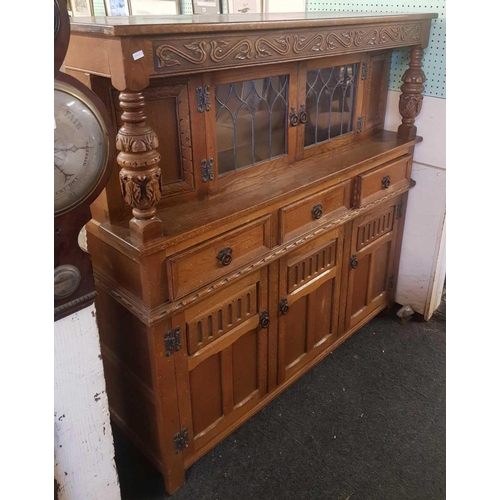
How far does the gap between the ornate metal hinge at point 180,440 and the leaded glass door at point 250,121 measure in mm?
901

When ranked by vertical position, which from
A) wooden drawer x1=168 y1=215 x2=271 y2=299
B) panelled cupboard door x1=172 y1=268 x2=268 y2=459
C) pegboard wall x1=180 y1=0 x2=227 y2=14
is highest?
pegboard wall x1=180 y1=0 x2=227 y2=14

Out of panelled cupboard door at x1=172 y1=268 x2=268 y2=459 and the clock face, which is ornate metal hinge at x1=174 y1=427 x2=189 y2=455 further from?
the clock face

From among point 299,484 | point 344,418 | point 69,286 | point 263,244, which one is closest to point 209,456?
point 299,484

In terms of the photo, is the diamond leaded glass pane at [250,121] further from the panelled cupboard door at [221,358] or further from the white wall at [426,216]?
the white wall at [426,216]

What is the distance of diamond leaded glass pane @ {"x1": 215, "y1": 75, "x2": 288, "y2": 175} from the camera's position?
1.70 m

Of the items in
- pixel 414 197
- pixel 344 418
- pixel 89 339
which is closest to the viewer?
pixel 89 339

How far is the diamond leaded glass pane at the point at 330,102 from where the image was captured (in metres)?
2.02

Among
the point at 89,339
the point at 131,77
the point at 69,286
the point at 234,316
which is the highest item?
the point at 131,77

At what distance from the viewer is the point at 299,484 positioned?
74.0 inches

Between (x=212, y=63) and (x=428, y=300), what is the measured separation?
195 centimetres

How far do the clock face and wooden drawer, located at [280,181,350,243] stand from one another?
826mm

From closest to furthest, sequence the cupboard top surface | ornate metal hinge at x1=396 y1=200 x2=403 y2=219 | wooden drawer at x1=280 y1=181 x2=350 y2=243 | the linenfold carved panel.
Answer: the cupboard top surface
the linenfold carved panel
wooden drawer at x1=280 y1=181 x2=350 y2=243
ornate metal hinge at x1=396 y1=200 x2=403 y2=219

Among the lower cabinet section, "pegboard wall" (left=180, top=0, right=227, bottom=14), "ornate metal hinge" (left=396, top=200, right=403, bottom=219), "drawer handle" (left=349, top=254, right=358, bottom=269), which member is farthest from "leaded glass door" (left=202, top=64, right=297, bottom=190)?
"pegboard wall" (left=180, top=0, right=227, bottom=14)

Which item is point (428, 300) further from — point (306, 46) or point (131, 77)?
point (131, 77)
